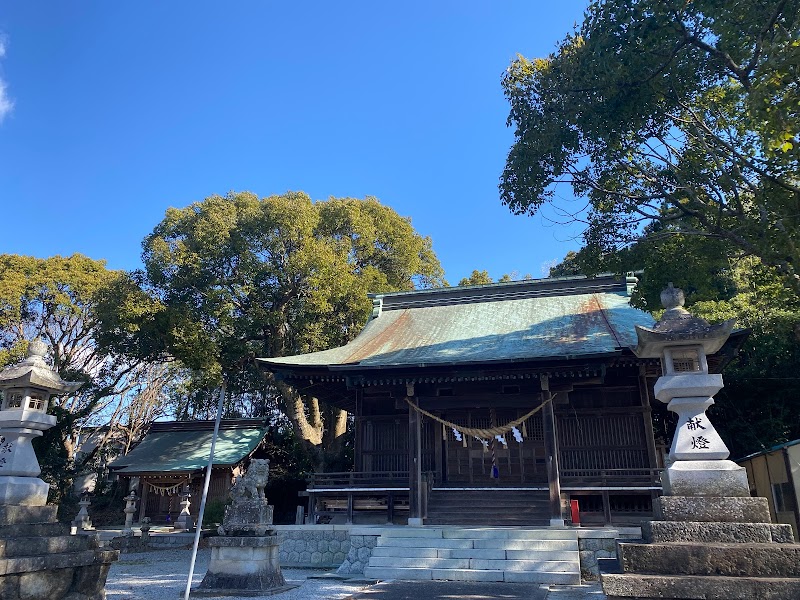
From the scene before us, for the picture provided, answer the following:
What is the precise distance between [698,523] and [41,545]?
270 inches

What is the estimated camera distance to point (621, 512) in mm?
12758

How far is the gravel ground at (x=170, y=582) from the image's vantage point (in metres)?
8.64

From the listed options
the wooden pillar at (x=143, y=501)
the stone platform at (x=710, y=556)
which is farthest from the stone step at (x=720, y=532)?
the wooden pillar at (x=143, y=501)

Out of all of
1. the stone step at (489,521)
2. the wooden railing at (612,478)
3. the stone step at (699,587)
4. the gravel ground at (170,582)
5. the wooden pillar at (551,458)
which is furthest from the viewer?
the stone step at (489,521)

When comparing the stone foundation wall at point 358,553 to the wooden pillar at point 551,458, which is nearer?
the stone foundation wall at point 358,553

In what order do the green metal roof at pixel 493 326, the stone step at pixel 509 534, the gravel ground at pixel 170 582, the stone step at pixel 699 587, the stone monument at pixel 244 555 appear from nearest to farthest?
the stone step at pixel 699 587 → the gravel ground at pixel 170 582 → the stone monument at pixel 244 555 → the stone step at pixel 509 534 → the green metal roof at pixel 493 326

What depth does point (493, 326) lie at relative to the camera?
1608cm

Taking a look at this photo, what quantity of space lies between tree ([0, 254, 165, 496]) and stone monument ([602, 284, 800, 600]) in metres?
21.5

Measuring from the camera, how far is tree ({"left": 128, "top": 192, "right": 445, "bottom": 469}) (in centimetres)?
2059

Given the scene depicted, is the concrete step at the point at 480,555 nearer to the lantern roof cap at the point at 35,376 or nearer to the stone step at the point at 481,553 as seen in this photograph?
the stone step at the point at 481,553

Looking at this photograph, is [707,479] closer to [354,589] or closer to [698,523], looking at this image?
[698,523]

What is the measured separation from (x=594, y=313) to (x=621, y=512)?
5362 mm

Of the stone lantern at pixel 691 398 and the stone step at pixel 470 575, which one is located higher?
the stone lantern at pixel 691 398

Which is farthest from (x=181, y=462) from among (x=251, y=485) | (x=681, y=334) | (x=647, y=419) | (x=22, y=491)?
(x=681, y=334)
